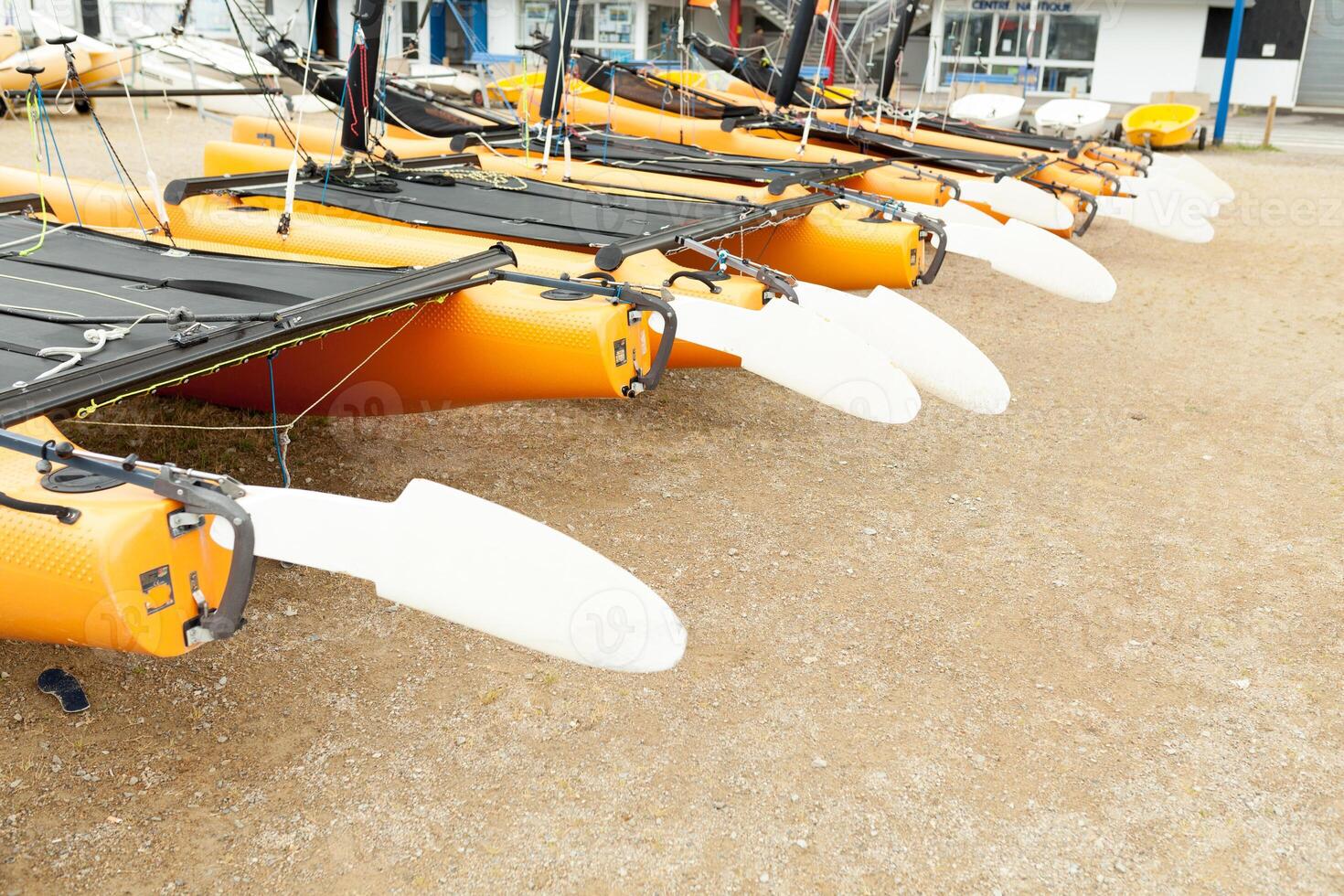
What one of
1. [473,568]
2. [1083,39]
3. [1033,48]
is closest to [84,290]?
[473,568]

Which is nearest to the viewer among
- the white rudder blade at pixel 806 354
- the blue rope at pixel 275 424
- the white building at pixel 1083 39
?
the blue rope at pixel 275 424

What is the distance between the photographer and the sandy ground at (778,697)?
187cm

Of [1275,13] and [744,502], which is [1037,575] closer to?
[744,502]

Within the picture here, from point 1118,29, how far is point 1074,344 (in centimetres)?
1295

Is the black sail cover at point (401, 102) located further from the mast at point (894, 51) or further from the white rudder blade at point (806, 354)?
the white rudder blade at point (806, 354)

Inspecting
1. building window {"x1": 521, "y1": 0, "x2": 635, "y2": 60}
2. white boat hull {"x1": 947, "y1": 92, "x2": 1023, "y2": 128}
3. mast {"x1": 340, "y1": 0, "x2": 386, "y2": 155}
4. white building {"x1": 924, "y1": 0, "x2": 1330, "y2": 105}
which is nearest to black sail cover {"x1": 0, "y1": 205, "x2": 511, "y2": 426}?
mast {"x1": 340, "y1": 0, "x2": 386, "y2": 155}

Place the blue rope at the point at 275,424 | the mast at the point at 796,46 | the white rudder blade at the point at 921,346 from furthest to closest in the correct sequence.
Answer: the mast at the point at 796,46 < the white rudder blade at the point at 921,346 < the blue rope at the point at 275,424

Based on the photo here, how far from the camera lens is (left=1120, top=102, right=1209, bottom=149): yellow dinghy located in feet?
39.3

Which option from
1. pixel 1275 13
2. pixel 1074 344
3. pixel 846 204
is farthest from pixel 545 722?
pixel 1275 13

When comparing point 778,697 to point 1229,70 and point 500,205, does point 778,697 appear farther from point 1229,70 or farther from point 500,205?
point 1229,70

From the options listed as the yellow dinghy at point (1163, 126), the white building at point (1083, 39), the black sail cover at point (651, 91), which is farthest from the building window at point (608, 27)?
the black sail cover at point (651, 91)

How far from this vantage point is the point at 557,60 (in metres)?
5.89

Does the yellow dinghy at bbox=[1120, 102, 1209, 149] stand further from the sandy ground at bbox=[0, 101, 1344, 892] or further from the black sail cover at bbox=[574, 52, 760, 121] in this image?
the sandy ground at bbox=[0, 101, 1344, 892]

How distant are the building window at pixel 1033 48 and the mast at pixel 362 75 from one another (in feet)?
43.0
